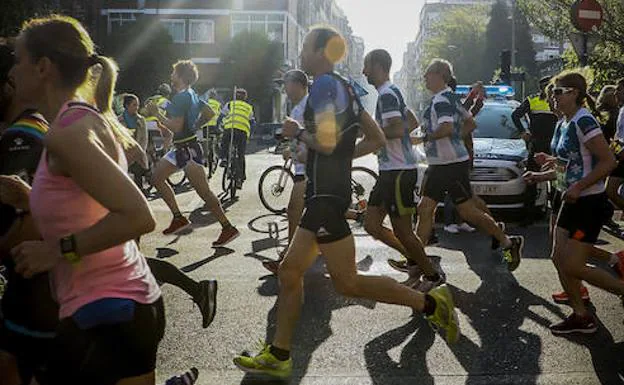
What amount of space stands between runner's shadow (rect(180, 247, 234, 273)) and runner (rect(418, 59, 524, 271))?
2276 millimetres

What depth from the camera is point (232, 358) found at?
4883mm

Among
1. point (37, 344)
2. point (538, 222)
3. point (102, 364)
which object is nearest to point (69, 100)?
point (102, 364)

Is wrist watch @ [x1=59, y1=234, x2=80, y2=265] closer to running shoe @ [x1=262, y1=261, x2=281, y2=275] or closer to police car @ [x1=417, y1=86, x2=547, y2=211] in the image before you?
running shoe @ [x1=262, y1=261, x2=281, y2=275]

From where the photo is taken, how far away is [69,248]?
2264 millimetres

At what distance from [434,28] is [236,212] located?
233 ft

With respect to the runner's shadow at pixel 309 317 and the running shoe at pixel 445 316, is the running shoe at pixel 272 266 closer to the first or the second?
the runner's shadow at pixel 309 317

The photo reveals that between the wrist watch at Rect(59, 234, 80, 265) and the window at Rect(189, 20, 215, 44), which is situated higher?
the wrist watch at Rect(59, 234, 80, 265)

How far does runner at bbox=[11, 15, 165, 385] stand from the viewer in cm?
223

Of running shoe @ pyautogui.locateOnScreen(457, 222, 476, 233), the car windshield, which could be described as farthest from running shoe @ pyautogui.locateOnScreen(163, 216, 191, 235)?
the car windshield

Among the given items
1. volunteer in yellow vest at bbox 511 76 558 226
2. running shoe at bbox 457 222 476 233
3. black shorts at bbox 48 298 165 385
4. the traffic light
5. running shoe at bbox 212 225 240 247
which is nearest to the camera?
black shorts at bbox 48 298 165 385

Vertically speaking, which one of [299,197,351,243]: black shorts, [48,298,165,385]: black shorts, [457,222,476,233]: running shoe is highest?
[48,298,165,385]: black shorts

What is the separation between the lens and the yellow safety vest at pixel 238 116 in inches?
543

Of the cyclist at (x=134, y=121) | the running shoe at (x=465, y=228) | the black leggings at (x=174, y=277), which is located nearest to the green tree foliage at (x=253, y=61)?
the cyclist at (x=134, y=121)

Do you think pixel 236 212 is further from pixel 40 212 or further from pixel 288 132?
pixel 40 212
